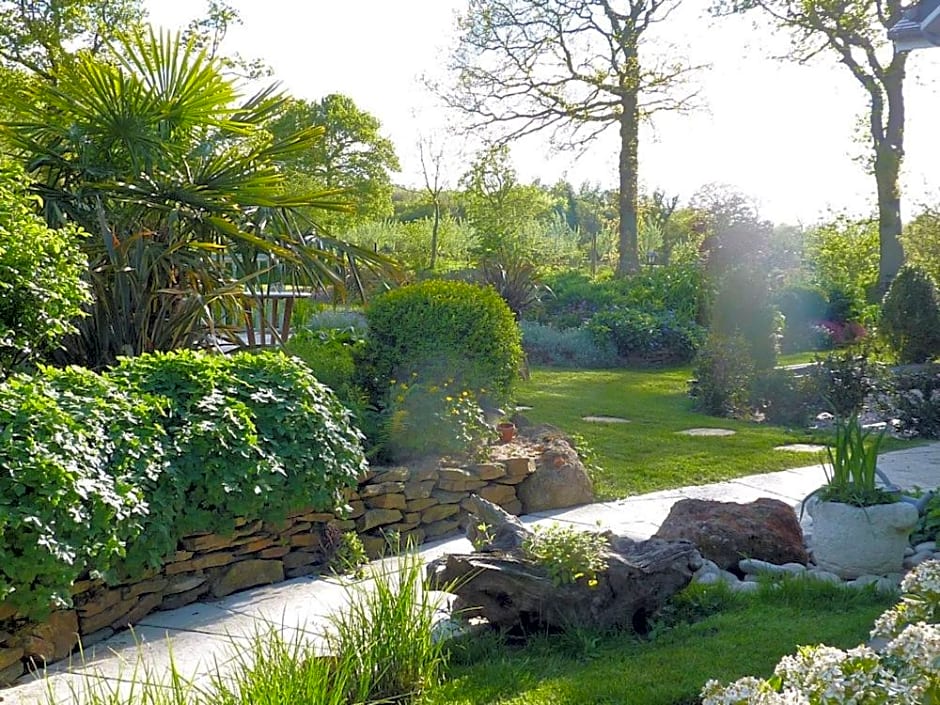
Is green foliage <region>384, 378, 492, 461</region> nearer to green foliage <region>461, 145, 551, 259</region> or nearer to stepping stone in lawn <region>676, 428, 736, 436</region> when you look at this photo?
stepping stone in lawn <region>676, 428, 736, 436</region>

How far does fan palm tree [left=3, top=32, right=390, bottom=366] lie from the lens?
5633 millimetres

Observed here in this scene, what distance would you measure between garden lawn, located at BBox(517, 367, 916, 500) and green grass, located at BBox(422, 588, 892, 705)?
212cm

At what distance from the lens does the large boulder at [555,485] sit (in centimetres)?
568

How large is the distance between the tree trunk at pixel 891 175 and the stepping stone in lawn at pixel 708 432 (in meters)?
11.5

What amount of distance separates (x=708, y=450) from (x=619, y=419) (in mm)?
1564

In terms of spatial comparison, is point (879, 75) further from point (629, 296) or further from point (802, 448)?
point (802, 448)

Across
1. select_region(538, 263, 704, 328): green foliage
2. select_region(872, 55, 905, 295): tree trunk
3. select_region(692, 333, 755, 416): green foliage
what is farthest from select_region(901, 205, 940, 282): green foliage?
select_region(692, 333, 755, 416): green foliage

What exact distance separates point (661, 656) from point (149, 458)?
7.29 feet

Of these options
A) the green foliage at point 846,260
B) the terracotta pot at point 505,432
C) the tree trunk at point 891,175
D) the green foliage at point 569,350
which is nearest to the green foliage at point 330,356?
the terracotta pot at point 505,432

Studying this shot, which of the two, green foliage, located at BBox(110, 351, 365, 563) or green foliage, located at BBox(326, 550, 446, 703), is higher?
green foliage, located at BBox(110, 351, 365, 563)

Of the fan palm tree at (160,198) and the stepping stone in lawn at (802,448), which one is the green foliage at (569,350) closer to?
the stepping stone in lawn at (802,448)

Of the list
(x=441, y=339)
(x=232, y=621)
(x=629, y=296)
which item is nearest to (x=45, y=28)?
(x=629, y=296)

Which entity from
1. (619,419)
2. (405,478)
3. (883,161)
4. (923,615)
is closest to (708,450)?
(619,419)

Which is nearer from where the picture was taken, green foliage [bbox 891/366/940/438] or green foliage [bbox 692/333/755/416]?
green foliage [bbox 891/366/940/438]
